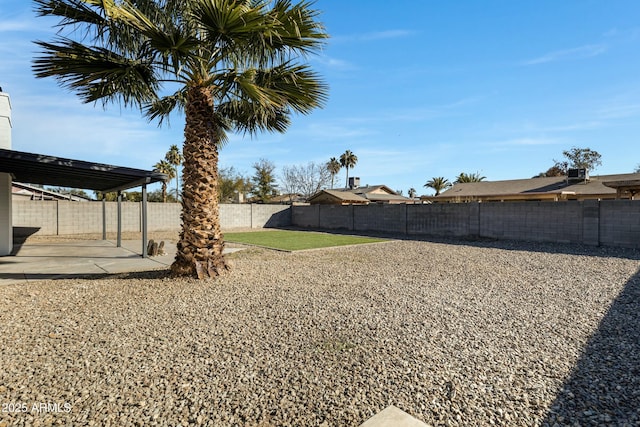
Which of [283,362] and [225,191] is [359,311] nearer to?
[283,362]

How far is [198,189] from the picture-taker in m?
6.21

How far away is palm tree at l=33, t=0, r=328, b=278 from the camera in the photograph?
494cm

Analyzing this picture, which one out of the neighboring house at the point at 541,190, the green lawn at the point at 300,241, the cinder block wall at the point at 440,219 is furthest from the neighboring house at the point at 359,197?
the green lawn at the point at 300,241

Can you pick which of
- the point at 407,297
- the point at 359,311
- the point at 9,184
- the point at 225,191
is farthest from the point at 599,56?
the point at 225,191

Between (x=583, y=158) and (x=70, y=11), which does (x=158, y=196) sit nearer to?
(x=70, y=11)

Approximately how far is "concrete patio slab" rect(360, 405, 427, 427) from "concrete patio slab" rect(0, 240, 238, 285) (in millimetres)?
6665

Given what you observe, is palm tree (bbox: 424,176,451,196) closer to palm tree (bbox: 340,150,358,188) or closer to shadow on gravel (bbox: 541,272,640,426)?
palm tree (bbox: 340,150,358,188)

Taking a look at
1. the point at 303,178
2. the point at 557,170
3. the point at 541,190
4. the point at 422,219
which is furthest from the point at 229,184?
the point at 557,170

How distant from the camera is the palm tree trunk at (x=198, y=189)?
6203 mm

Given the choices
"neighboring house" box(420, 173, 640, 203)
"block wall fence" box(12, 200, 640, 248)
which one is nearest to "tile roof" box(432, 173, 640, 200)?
"neighboring house" box(420, 173, 640, 203)

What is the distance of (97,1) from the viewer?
4.52 m

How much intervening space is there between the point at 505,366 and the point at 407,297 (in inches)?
94.1

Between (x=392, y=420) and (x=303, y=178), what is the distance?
4339cm

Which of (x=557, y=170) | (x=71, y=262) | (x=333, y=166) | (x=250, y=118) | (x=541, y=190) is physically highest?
(x=333, y=166)
